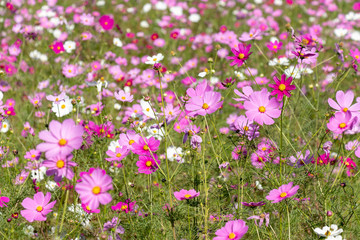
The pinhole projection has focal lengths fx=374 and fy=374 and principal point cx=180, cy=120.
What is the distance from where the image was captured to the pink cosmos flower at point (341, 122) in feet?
4.25

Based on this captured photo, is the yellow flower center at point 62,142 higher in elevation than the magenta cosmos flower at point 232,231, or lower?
higher

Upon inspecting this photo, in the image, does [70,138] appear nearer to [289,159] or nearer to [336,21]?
[289,159]

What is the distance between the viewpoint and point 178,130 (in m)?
1.91

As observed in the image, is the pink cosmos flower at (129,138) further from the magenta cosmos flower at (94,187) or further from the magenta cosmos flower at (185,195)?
the magenta cosmos flower at (94,187)

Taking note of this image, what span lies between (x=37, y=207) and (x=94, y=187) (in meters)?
0.53

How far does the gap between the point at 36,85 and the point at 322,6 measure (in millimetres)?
3987

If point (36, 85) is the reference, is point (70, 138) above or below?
above

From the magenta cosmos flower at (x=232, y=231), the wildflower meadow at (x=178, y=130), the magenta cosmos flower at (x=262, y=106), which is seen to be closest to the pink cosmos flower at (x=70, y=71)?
the wildflower meadow at (x=178, y=130)

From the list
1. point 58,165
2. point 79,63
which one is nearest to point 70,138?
point 58,165

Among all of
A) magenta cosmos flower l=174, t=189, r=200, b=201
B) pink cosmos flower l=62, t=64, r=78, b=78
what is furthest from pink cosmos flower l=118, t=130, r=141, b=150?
pink cosmos flower l=62, t=64, r=78, b=78

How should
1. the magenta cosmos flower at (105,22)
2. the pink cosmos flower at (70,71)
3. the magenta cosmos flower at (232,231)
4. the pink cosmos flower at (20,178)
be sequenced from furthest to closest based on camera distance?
the magenta cosmos flower at (105,22) → the pink cosmos flower at (70,71) → the pink cosmos flower at (20,178) → the magenta cosmos flower at (232,231)

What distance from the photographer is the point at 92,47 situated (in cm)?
410

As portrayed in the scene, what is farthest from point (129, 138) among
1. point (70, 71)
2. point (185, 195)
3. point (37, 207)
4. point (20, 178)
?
point (70, 71)

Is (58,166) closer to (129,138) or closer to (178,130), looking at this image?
(129,138)
